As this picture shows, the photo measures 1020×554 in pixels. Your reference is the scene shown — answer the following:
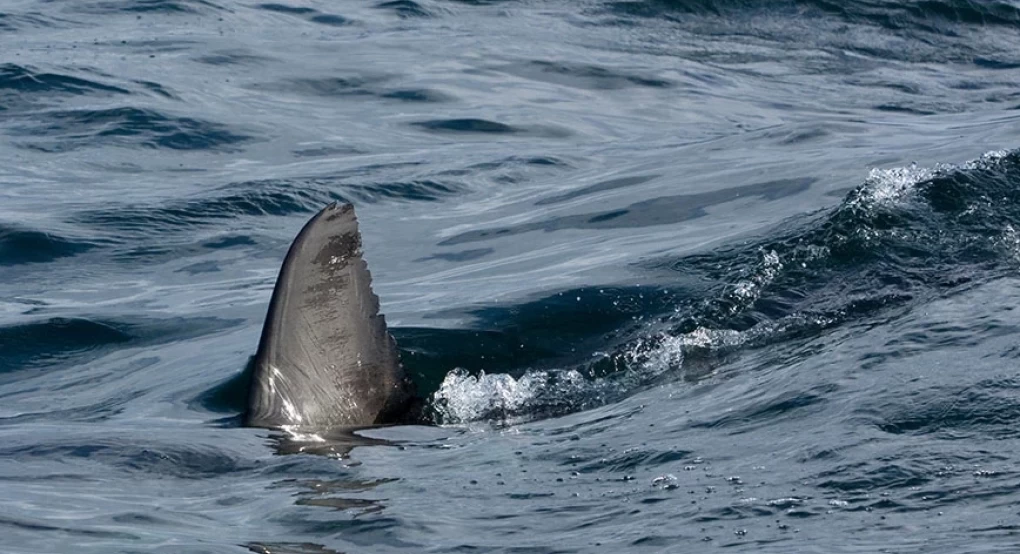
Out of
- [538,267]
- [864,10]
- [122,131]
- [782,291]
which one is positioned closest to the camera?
[782,291]

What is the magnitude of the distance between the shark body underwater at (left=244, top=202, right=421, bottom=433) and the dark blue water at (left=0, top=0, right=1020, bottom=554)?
0.83 ft

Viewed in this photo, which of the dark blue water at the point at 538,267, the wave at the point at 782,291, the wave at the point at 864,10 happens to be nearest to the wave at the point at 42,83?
the dark blue water at the point at 538,267

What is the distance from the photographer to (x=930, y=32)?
69.7 ft

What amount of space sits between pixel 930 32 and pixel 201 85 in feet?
31.3

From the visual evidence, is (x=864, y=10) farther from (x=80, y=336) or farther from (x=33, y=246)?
(x=80, y=336)

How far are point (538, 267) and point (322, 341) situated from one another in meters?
3.76

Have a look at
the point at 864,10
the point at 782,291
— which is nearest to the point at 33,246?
the point at 782,291

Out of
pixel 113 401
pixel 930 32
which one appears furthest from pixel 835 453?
pixel 930 32

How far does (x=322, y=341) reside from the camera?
24.1ft

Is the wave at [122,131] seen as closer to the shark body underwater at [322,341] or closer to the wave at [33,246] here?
the wave at [33,246]

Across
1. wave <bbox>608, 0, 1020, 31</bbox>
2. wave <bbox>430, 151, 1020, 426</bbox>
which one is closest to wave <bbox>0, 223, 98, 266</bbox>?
wave <bbox>430, 151, 1020, 426</bbox>

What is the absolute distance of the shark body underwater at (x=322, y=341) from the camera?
286 inches

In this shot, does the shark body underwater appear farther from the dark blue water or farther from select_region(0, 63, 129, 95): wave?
select_region(0, 63, 129, 95): wave

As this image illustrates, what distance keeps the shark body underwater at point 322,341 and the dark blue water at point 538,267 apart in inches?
9.9
